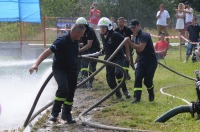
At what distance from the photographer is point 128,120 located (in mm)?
9359

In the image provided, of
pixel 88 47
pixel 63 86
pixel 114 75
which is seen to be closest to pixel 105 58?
pixel 114 75

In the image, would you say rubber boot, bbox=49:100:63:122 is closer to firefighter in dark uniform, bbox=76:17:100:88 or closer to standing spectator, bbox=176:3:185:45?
firefighter in dark uniform, bbox=76:17:100:88

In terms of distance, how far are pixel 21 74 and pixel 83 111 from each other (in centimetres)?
733

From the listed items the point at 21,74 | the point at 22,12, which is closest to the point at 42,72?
the point at 21,74

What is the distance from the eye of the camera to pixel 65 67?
9.29 metres

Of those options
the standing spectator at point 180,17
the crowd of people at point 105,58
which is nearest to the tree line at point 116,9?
the standing spectator at point 180,17

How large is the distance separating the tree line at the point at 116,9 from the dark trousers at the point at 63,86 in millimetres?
23742

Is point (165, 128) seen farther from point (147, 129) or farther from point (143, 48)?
point (143, 48)

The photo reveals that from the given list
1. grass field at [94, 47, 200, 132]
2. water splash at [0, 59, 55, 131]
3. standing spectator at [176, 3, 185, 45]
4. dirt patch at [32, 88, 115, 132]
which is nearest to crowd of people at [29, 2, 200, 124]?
dirt patch at [32, 88, 115, 132]

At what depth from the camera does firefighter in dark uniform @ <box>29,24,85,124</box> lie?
909 cm

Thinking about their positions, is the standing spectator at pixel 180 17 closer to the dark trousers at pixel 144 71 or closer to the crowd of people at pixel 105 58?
the crowd of people at pixel 105 58

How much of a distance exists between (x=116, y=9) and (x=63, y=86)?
968 inches

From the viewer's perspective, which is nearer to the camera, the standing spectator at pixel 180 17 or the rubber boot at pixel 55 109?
the rubber boot at pixel 55 109

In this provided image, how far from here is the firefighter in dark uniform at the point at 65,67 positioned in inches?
358
